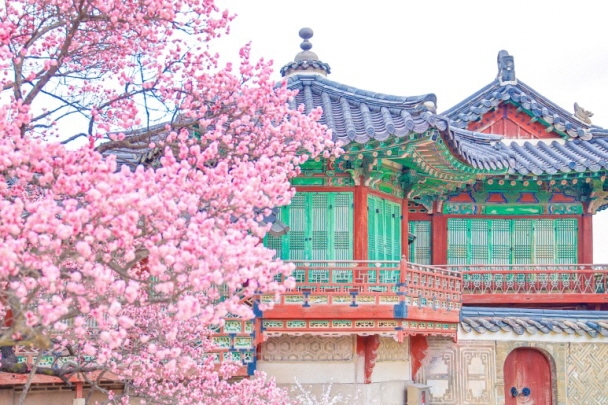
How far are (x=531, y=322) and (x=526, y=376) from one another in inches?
41.7

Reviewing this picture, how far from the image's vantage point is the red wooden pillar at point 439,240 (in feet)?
63.0

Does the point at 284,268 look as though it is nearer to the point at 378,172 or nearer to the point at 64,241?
the point at 64,241

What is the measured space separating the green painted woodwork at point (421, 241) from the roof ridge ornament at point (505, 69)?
4.37 m

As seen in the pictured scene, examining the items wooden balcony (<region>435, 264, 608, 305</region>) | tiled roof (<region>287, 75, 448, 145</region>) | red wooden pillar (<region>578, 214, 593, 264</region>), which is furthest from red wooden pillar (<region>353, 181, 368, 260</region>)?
red wooden pillar (<region>578, 214, 593, 264</region>)

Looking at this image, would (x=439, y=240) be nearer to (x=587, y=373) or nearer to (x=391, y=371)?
(x=587, y=373)

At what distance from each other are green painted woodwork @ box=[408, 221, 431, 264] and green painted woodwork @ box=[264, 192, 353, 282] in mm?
5011

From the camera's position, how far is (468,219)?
1934 centimetres

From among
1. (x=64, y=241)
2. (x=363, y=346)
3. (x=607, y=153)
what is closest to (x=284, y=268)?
(x=64, y=241)

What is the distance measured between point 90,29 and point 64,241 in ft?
→ 12.7

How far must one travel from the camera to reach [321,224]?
48.3ft

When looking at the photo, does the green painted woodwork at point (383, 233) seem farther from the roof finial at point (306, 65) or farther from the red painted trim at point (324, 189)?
the roof finial at point (306, 65)

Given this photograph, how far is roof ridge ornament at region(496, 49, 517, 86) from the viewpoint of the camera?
824 inches

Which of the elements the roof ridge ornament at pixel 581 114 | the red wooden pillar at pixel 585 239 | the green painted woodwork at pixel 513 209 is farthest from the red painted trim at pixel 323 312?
the roof ridge ornament at pixel 581 114

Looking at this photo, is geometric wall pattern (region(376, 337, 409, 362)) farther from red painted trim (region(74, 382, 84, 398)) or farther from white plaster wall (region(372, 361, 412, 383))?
red painted trim (region(74, 382, 84, 398))
